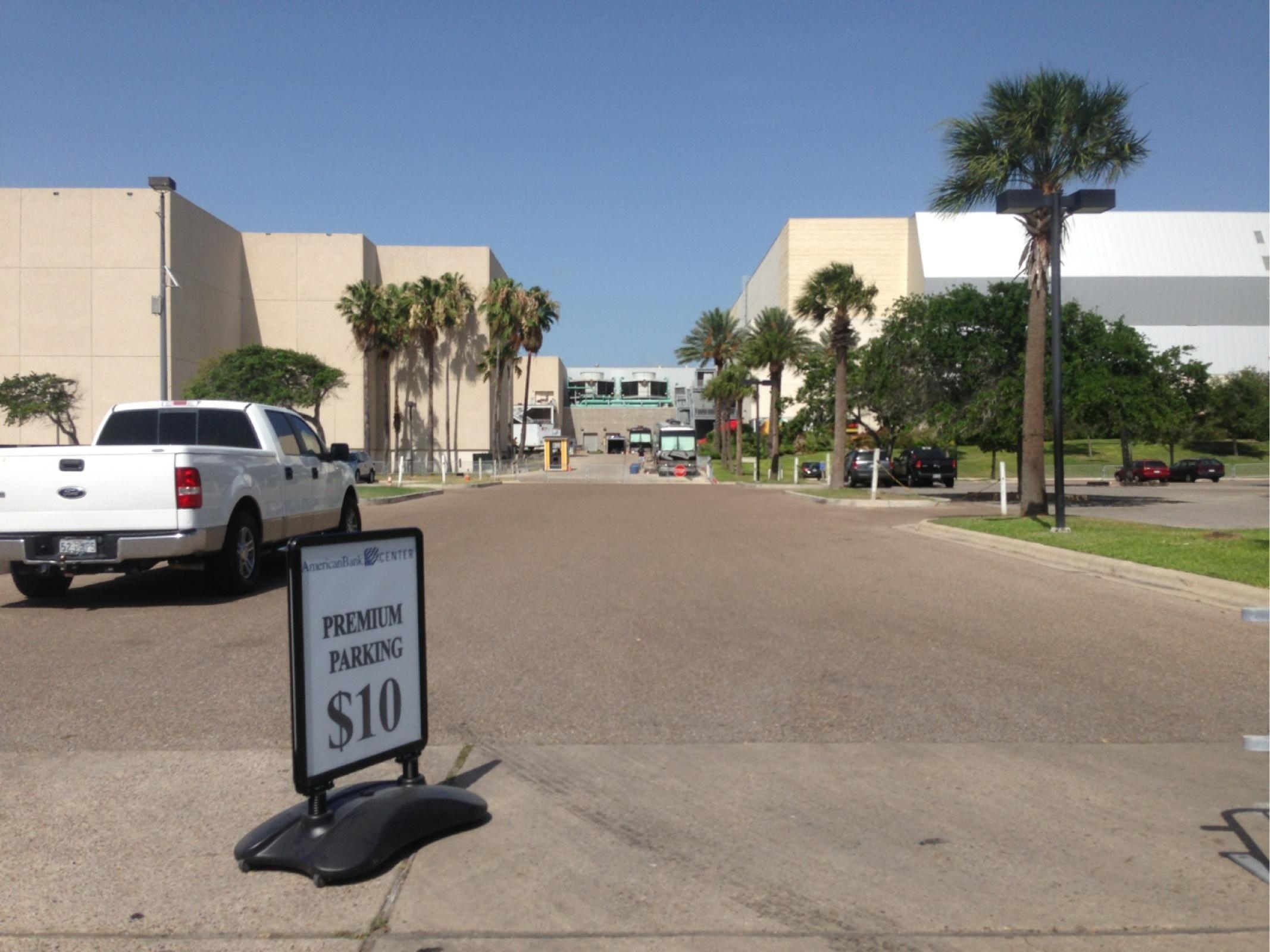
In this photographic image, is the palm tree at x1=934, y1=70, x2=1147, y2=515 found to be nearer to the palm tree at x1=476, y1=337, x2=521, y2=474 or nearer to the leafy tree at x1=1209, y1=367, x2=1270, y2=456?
the palm tree at x1=476, y1=337, x2=521, y2=474

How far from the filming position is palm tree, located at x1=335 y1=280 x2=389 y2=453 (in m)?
66.0

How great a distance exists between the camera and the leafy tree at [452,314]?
68688mm

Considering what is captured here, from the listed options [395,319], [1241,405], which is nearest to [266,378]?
[395,319]

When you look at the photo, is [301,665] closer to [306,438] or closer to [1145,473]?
[306,438]

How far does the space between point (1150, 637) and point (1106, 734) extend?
3644mm

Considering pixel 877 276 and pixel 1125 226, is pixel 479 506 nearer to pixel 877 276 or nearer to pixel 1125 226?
pixel 877 276

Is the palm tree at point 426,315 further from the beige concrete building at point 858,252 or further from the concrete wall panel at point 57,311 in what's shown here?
the beige concrete building at point 858,252

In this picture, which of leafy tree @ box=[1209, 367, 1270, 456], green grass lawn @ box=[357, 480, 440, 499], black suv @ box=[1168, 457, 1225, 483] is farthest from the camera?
leafy tree @ box=[1209, 367, 1270, 456]

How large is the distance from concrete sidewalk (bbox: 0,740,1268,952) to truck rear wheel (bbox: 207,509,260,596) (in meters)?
5.64

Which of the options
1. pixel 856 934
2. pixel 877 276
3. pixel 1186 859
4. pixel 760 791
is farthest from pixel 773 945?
pixel 877 276

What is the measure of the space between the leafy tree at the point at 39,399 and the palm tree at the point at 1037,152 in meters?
46.6

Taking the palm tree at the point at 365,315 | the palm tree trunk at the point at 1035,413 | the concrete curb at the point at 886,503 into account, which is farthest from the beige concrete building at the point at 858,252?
the palm tree trunk at the point at 1035,413

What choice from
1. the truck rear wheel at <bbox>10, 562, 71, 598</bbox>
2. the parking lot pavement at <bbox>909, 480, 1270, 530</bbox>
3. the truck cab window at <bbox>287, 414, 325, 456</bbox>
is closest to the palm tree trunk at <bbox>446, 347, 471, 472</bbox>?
the parking lot pavement at <bbox>909, 480, 1270, 530</bbox>

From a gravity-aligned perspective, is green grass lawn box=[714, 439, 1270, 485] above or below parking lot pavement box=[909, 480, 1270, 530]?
above
